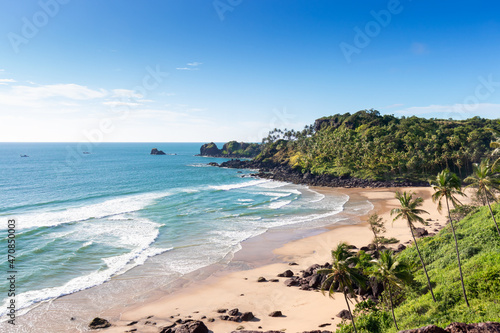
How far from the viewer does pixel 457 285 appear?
22.3 m

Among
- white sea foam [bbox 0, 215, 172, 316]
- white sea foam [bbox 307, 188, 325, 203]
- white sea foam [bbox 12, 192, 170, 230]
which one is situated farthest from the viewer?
white sea foam [bbox 307, 188, 325, 203]

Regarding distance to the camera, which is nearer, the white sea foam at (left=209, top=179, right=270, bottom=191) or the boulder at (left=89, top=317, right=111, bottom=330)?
the boulder at (left=89, top=317, right=111, bottom=330)

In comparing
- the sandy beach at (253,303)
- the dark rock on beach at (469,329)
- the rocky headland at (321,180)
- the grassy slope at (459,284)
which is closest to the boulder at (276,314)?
the sandy beach at (253,303)

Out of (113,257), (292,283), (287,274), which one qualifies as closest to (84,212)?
(113,257)

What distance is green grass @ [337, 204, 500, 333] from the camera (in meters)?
18.8

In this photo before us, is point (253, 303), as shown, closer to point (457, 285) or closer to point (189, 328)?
point (189, 328)

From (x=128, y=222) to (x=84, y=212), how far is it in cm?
1381

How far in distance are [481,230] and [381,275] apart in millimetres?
17282

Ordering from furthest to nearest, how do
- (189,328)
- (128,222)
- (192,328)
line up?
(128,222)
(189,328)
(192,328)

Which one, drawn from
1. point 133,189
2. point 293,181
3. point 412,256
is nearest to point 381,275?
point 412,256

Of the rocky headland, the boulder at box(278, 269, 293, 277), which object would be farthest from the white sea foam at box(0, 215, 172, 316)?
the rocky headland

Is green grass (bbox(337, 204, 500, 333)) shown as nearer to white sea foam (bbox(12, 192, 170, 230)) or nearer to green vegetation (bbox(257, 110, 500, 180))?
white sea foam (bbox(12, 192, 170, 230))

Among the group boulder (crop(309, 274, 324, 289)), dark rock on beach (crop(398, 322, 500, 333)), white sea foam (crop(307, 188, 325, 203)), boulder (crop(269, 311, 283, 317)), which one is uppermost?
dark rock on beach (crop(398, 322, 500, 333))

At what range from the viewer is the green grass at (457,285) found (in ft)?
61.8
